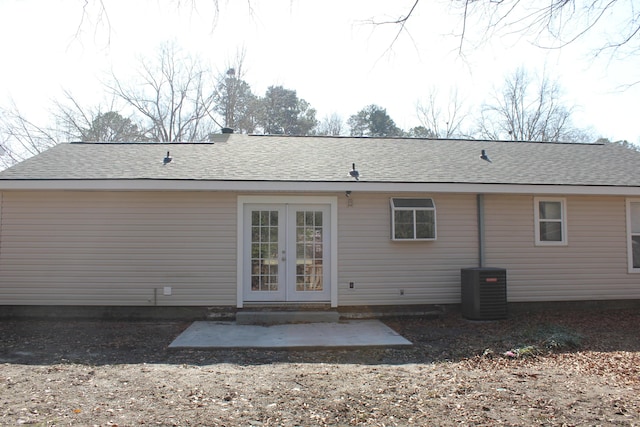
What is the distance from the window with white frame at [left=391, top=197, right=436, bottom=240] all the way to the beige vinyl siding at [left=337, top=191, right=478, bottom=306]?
0.45 ft

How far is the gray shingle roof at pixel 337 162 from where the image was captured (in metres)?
8.23

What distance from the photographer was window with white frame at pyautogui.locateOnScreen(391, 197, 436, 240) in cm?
838

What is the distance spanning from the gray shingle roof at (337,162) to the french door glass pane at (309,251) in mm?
856

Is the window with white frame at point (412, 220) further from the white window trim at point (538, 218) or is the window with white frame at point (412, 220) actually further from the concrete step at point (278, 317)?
the white window trim at point (538, 218)

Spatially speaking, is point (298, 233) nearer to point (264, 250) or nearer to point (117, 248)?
point (264, 250)

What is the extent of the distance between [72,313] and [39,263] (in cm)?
108

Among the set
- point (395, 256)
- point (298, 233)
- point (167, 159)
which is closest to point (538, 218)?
point (395, 256)

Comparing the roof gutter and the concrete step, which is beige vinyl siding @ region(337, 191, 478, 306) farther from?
the concrete step

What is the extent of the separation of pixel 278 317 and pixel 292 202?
2.09m

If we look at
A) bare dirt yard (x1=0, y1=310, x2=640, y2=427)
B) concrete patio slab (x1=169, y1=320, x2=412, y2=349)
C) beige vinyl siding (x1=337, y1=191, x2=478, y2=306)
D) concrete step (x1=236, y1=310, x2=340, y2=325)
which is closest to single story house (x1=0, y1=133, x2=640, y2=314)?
beige vinyl siding (x1=337, y1=191, x2=478, y2=306)

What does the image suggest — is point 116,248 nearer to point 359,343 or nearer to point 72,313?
point 72,313

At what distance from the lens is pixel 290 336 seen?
6750 millimetres

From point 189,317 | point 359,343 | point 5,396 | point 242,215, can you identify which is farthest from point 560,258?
point 5,396

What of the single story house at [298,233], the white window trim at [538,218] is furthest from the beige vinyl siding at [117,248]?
the white window trim at [538,218]
